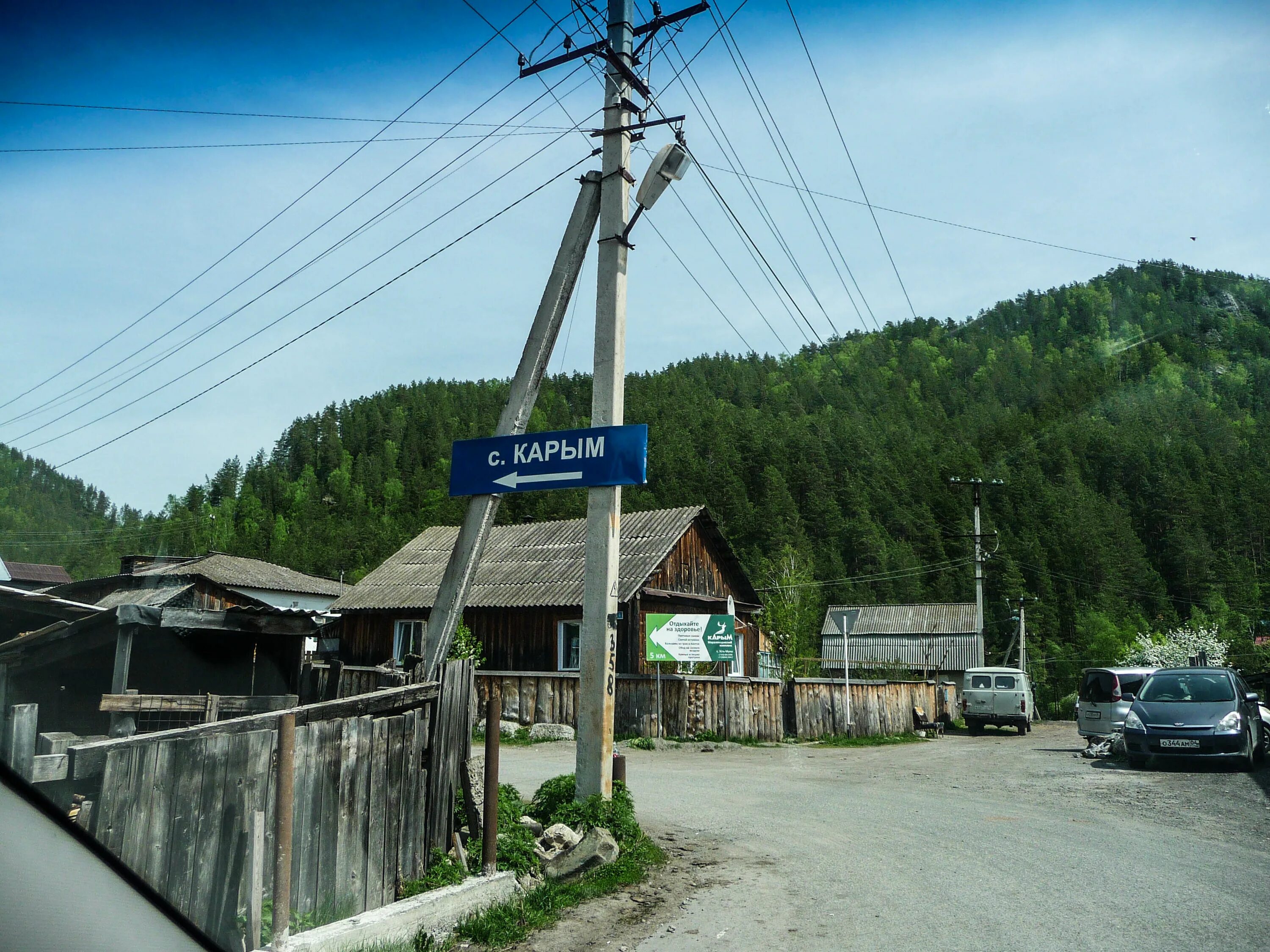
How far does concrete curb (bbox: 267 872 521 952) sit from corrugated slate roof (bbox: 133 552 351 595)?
4405mm

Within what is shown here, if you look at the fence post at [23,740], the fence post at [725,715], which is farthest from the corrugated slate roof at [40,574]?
the fence post at [725,715]

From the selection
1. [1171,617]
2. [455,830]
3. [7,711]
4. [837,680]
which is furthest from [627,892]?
[1171,617]

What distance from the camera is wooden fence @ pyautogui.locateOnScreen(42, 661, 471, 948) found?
13.8 feet

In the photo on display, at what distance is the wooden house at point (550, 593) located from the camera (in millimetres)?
25375

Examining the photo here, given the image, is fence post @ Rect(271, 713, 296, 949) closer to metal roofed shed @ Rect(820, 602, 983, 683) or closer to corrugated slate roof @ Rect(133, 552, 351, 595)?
corrugated slate roof @ Rect(133, 552, 351, 595)

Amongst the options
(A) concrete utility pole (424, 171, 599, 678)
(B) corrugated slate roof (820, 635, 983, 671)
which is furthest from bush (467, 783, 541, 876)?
(B) corrugated slate roof (820, 635, 983, 671)

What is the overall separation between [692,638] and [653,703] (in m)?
1.83

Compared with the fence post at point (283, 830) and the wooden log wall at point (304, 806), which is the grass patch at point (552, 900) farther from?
the fence post at point (283, 830)

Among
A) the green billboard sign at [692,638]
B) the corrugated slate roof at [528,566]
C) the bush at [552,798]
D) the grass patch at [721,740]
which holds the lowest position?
the grass patch at [721,740]

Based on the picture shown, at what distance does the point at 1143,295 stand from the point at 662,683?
7739 cm

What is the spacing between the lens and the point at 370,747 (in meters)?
5.95

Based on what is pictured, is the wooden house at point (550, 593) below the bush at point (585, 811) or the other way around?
the other way around

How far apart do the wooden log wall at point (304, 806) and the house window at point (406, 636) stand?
71.4 feet

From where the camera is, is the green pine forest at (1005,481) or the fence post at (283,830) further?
the green pine forest at (1005,481)
